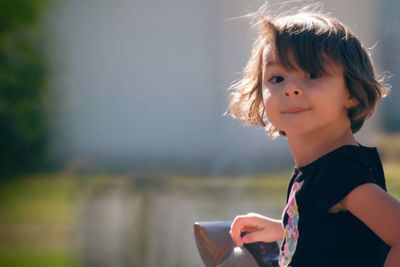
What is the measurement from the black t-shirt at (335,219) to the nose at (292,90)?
149 millimetres

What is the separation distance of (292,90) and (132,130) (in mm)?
6914

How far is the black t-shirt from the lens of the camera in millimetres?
2000

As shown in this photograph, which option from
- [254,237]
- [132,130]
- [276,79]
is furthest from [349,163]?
[132,130]

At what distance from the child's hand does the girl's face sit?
33 centimetres

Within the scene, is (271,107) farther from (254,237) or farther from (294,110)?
(254,237)

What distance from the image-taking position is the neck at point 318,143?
2.13 metres

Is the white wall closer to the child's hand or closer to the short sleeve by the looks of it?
the child's hand

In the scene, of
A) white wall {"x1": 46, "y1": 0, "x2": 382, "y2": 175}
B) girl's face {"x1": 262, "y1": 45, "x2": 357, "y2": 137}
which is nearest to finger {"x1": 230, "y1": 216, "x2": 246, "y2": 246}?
girl's face {"x1": 262, "y1": 45, "x2": 357, "y2": 137}

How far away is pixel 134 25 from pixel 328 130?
6.93 meters

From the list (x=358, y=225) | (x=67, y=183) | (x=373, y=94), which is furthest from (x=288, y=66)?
(x=67, y=183)

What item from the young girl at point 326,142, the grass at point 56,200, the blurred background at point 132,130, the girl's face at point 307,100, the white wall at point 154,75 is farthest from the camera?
the white wall at point 154,75

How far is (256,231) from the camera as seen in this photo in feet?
8.01

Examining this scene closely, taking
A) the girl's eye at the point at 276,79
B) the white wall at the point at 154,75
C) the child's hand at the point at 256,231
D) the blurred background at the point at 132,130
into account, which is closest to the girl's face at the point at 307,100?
the girl's eye at the point at 276,79

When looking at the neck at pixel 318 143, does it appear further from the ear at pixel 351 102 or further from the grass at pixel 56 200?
the grass at pixel 56 200
